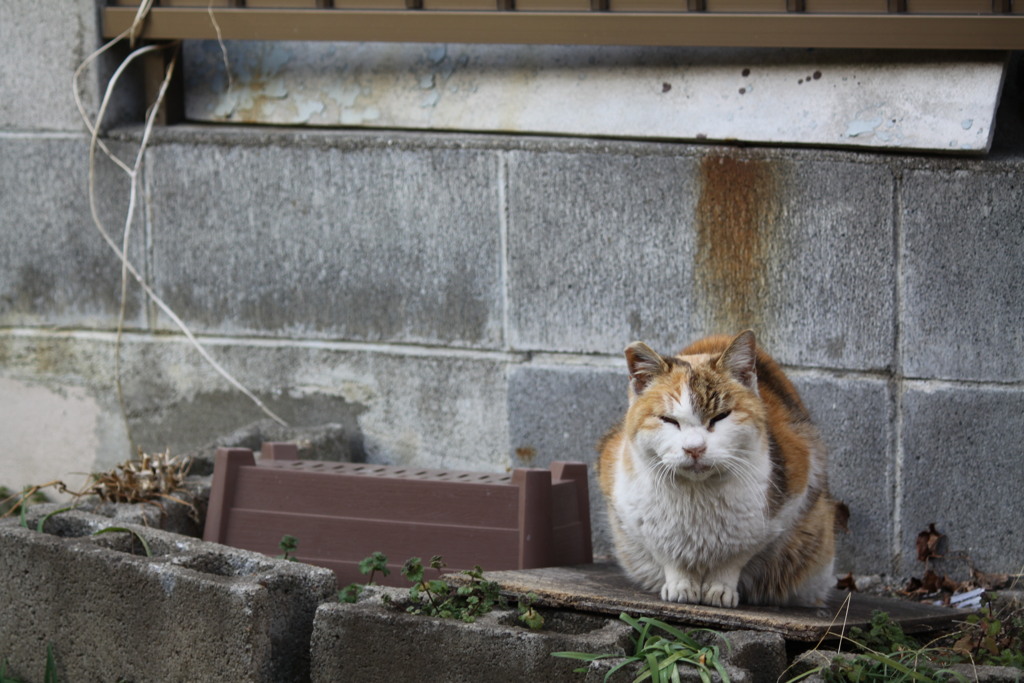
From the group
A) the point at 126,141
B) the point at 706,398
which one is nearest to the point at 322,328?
the point at 126,141

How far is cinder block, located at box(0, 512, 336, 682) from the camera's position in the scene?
10.6 feet

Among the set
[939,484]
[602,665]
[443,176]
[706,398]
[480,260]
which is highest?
[443,176]

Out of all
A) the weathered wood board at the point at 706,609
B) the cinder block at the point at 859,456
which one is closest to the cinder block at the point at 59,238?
the weathered wood board at the point at 706,609

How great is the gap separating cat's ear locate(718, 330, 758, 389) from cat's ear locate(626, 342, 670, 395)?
16 centimetres

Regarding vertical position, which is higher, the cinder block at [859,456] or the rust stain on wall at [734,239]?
the rust stain on wall at [734,239]

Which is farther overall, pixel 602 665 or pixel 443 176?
pixel 443 176

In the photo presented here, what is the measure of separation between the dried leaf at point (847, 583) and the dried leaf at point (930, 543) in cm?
24

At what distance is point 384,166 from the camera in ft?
15.4

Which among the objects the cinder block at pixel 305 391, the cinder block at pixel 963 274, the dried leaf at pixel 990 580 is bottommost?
the dried leaf at pixel 990 580

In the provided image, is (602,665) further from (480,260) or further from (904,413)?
(480,260)

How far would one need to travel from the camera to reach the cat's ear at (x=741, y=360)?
10.6 feet

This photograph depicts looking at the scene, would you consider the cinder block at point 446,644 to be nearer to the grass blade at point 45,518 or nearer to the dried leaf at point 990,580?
the grass blade at point 45,518

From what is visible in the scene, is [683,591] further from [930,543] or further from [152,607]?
[152,607]

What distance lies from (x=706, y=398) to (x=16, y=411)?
3.43m
